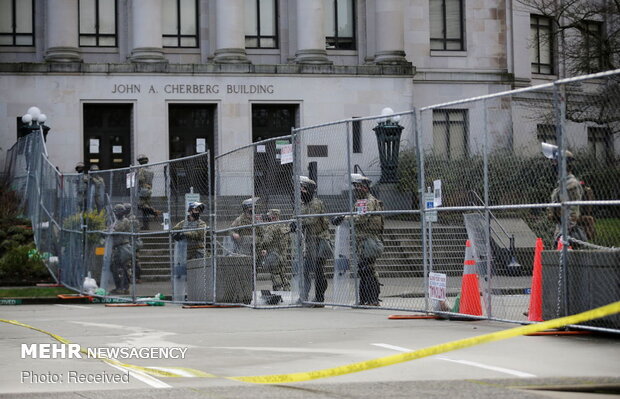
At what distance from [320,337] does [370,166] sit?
A: 4928 mm

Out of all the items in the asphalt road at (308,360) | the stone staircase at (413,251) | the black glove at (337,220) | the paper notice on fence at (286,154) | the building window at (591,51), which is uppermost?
the building window at (591,51)

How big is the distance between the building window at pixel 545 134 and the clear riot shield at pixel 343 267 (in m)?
4.11

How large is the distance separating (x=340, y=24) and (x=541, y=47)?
991 centimetres

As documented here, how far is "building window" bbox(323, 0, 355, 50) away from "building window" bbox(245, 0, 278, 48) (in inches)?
83.8

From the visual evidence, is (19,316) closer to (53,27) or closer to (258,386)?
(258,386)

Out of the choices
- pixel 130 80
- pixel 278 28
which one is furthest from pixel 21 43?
pixel 278 28

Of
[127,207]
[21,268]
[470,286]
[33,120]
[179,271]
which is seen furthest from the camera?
[33,120]

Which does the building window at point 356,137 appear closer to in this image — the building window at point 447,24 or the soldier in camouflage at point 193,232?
the soldier in camouflage at point 193,232

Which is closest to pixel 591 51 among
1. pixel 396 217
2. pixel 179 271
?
pixel 179 271

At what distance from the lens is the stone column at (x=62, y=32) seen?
40.9 m

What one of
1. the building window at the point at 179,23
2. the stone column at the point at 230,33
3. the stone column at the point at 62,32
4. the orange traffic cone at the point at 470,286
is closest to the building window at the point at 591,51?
the stone column at the point at 230,33

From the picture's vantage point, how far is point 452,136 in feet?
47.3

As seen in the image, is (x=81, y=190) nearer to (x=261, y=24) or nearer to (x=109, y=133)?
(x=109, y=133)

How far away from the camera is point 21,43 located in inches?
1668
